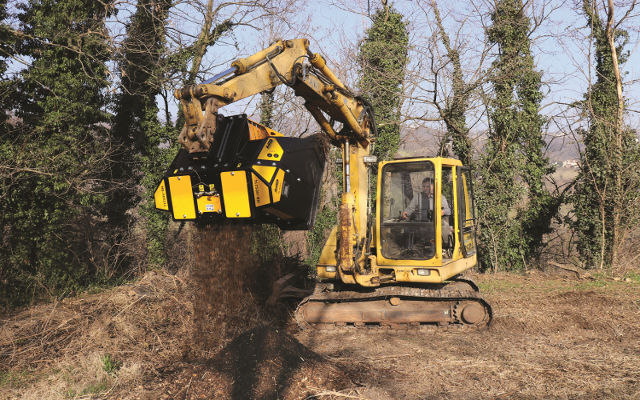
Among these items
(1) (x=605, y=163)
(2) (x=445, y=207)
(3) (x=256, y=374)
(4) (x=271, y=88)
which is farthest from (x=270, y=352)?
(1) (x=605, y=163)

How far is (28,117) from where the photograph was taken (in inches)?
407

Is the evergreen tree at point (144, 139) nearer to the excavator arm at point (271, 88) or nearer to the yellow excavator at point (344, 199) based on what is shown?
the yellow excavator at point (344, 199)

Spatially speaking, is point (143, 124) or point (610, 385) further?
point (143, 124)

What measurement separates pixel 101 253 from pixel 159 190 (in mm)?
8268

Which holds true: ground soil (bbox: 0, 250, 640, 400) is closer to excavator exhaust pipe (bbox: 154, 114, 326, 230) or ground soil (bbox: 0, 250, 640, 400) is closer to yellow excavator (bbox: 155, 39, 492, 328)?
yellow excavator (bbox: 155, 39, 492, 328)

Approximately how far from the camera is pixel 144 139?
13.3 meters

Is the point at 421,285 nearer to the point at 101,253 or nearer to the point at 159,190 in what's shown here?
the point at 159,190

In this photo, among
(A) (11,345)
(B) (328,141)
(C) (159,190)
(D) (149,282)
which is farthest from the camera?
(D) (149,282)

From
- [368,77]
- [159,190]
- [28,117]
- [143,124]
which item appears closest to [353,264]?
[159,190]

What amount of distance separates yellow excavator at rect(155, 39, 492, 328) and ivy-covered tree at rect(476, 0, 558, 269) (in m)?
5.60

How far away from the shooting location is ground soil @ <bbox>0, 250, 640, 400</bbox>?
4.80m

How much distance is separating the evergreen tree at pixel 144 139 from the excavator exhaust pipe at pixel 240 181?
8.27 meters

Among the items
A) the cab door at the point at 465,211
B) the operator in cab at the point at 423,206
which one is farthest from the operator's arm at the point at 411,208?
the cab door at the point at 465,211

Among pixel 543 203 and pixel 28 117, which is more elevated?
pixel 28 117
